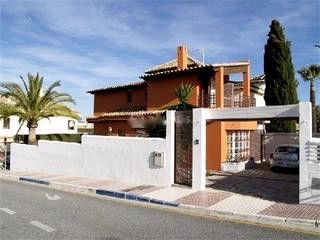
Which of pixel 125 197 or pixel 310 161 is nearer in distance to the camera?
pixel 310 161

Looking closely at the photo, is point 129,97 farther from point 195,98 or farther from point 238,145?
point 238,145

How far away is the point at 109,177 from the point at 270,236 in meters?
9.46

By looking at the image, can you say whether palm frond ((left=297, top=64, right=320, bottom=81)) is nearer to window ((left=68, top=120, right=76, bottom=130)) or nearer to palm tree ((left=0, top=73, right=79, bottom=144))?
palm tree ((left=0, top=73, right=79, bottom=144))

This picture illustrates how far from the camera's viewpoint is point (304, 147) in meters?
11.2


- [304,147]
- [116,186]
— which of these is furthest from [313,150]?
[116,186]

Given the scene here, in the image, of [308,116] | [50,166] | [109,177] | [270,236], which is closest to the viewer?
[270,236]

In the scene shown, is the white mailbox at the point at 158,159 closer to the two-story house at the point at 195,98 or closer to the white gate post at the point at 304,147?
the white gate post at the point at 304,147

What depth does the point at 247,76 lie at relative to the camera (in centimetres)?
2356

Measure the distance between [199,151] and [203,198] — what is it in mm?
2043

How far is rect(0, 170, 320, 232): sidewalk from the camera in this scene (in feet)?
31.1

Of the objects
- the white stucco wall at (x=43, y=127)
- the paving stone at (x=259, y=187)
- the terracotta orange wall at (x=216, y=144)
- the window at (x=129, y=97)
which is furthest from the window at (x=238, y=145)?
the white stucco wall at (x=43, y=127)

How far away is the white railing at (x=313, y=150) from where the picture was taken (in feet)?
36.1

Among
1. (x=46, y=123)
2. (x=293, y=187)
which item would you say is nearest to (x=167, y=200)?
(x=293, y=187)

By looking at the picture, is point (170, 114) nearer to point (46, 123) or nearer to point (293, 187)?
point (293, 187)
